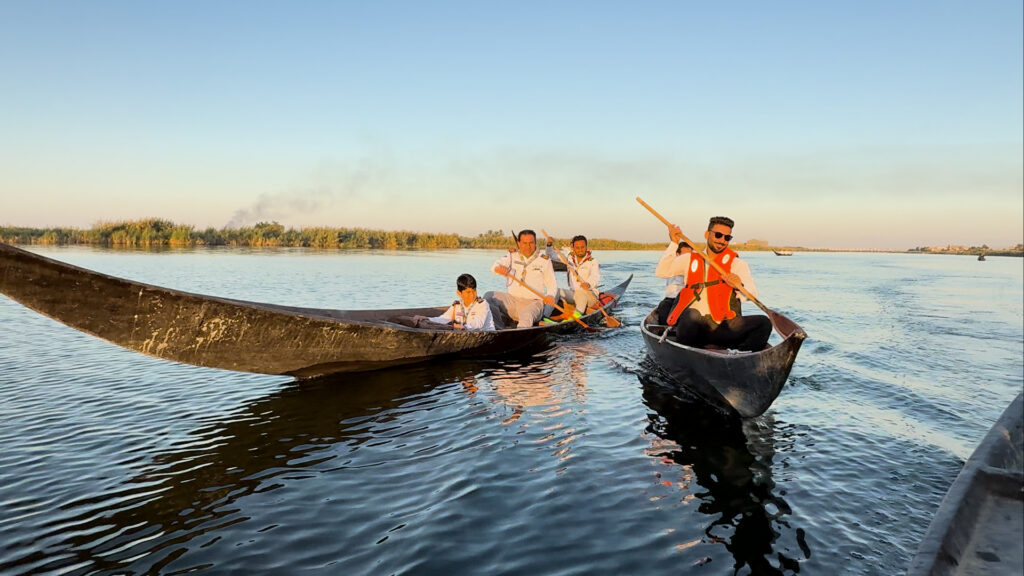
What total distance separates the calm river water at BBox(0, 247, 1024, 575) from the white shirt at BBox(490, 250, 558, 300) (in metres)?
2.27

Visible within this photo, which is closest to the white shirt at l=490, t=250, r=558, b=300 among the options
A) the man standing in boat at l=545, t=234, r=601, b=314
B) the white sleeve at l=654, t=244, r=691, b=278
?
the man standing in boat at l=545, t=234, r=601, b=314

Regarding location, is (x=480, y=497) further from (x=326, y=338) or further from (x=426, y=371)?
(x=426, y=371)

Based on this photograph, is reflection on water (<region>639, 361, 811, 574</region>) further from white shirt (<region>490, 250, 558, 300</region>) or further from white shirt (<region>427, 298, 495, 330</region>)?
white shirt (<region>490, 250, 558, 300</region>)

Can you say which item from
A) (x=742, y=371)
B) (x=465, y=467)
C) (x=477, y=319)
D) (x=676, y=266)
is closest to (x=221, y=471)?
(x=465, y=467)

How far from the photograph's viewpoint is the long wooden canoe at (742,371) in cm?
498

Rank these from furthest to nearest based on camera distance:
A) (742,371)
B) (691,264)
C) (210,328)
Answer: (691,264) → (210,328) → (742,371)

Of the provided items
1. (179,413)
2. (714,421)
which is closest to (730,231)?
(714,421)

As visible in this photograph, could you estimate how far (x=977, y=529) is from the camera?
1.73m

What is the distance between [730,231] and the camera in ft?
20.9

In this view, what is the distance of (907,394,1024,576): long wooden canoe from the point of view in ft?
5.11

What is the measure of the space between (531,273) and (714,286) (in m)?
5.12

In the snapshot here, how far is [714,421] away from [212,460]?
16.9ft

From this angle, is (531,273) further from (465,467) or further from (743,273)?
(465,467)

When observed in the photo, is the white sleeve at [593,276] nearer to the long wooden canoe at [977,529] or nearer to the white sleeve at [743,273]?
the white sleeve at [743,273]
